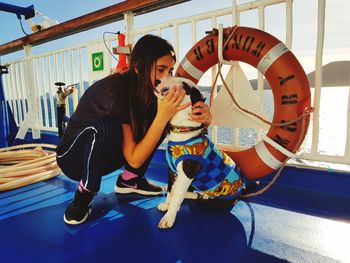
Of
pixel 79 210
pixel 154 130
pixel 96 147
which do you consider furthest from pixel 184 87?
pixel 79 210

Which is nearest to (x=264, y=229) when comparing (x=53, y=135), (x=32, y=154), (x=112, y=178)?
(x=112, y=178)

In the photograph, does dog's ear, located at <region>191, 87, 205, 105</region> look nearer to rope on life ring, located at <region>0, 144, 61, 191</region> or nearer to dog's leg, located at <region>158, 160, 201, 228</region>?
dog's leg, located at <region>158, 160, 201, 228</region>

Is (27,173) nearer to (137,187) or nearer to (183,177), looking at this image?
(137,187)

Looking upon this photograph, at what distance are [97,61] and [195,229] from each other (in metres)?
1.53

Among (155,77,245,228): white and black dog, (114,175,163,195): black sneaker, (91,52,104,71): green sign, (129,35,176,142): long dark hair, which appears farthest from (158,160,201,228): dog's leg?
(91,52,104,71): green sign

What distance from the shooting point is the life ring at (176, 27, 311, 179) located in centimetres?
103

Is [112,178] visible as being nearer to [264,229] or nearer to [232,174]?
[232,174]

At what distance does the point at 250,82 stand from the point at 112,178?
91 centimetres

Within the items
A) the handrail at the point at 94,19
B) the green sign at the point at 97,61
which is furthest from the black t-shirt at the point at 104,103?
the green sign at the point at 97,61

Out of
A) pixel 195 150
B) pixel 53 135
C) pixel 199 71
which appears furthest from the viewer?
pixel 53 135

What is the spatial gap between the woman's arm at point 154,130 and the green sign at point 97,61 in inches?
44.5

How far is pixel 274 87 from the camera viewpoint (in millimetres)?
1094

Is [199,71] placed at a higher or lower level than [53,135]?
higher

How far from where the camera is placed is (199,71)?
4.27ft
